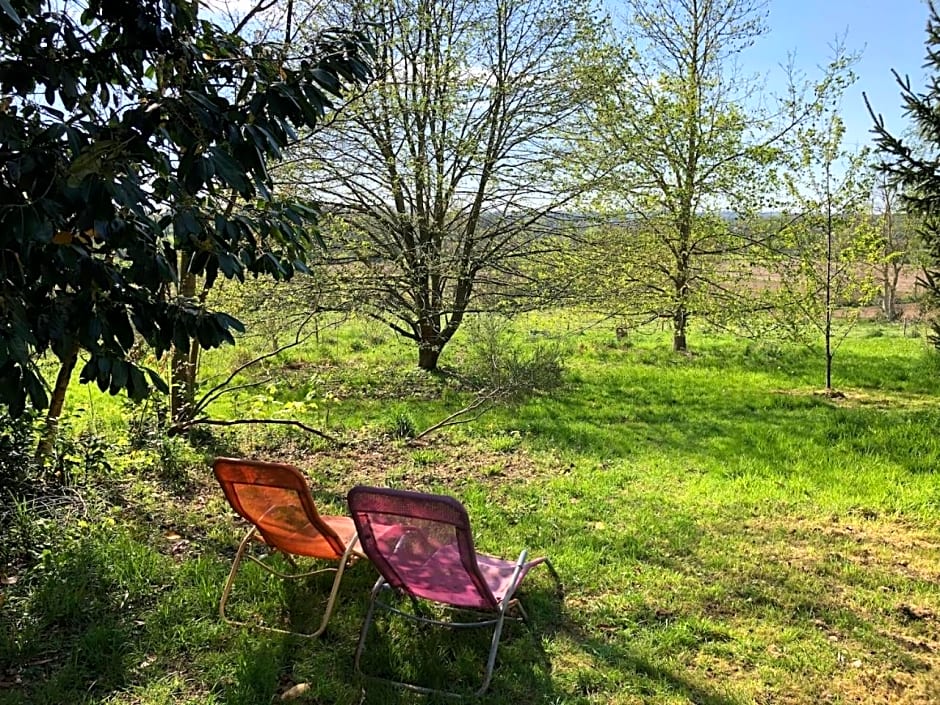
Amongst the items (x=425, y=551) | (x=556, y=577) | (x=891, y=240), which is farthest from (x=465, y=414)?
(x=891, y=240)

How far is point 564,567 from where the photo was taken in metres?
3.95

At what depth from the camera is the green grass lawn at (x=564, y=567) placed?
285 cm

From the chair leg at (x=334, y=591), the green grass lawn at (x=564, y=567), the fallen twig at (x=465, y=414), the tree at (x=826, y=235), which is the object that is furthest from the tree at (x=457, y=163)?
the chair leg at (x=334, y=591)

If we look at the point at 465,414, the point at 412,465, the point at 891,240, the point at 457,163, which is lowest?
the point at 412,465

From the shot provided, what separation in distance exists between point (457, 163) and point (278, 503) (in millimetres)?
6900

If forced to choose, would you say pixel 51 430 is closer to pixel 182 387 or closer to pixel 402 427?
pixel 182 387

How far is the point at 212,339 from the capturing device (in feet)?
7.99

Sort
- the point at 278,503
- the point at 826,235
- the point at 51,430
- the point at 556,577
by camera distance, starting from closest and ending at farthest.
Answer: the point at 278,503 < the point at 556,577 < the point at 51,430 < the point at 826,235

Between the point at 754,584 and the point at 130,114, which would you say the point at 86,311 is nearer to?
the point at 130,114

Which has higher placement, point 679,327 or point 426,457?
point 679,327

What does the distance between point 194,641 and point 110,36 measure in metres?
2.72

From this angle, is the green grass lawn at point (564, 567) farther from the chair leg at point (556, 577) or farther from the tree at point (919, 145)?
the tree at point (919, 145)

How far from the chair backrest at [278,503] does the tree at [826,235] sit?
348 inches

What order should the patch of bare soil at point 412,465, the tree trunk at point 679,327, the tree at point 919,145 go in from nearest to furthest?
the patch of bare soil at point 412,465, the tree at point 919,145, the tree trunk at point 679,327
